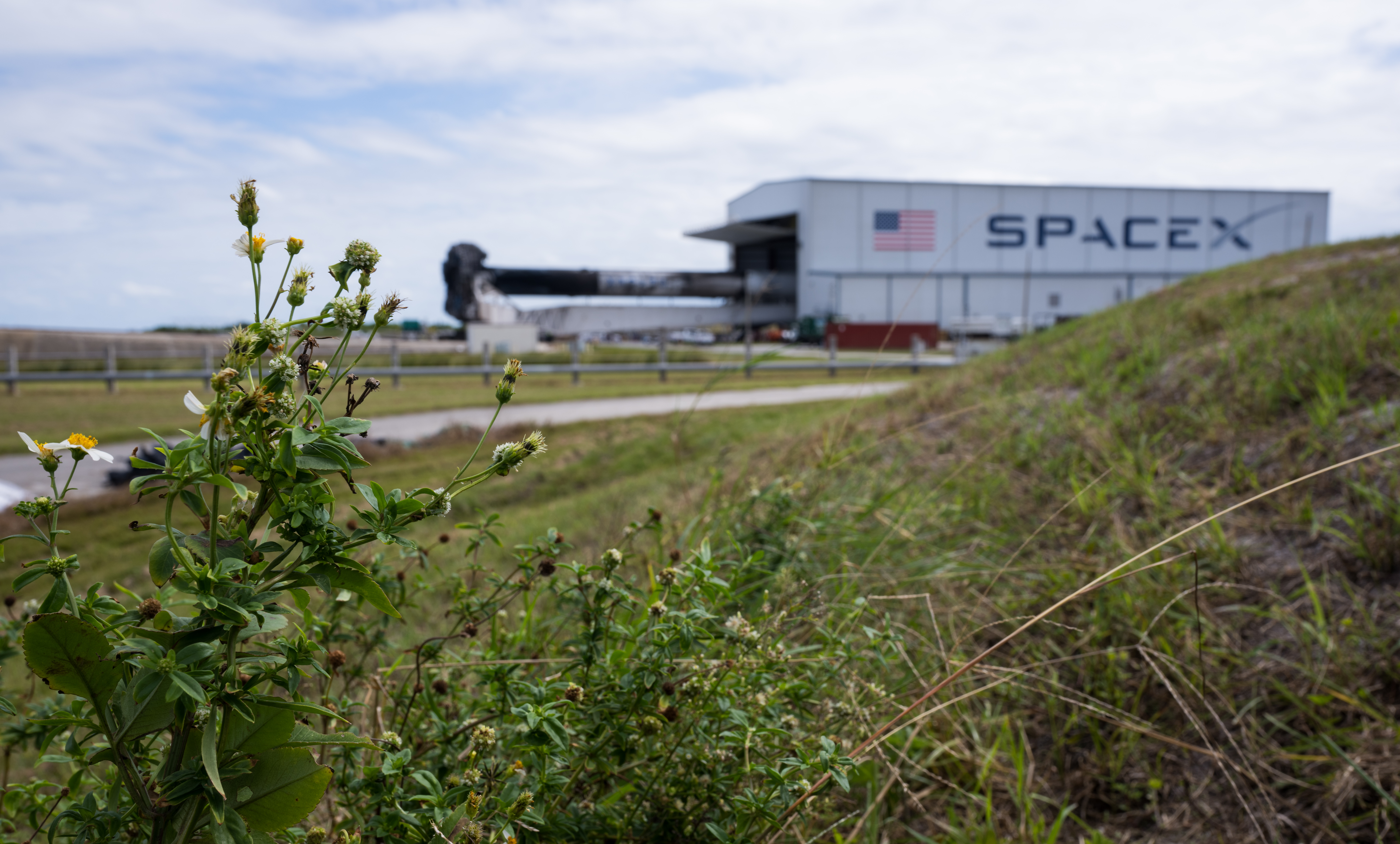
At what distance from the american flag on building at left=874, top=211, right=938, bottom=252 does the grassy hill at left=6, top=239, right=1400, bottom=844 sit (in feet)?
92.1

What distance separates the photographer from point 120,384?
14.9 metres

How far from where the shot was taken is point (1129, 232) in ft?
112

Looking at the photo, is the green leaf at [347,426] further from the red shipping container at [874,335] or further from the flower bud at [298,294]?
the red shipping container at [874,335]

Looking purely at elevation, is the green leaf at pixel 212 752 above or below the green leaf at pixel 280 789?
above

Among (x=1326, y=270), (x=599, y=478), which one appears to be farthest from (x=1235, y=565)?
(x=599, y=478)

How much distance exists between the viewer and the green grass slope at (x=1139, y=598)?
6.27ft

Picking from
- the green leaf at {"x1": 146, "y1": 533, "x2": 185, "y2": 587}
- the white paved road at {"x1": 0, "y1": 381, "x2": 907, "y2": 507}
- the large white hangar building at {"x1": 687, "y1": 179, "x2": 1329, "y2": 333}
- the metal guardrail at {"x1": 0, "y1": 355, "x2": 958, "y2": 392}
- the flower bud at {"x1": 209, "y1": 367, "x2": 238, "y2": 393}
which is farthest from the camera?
the large white hangar building at {"x1": 687, "y1": 179, "x2": 1329, "y2": 333}

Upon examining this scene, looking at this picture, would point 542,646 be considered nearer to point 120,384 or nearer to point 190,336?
point 120,384

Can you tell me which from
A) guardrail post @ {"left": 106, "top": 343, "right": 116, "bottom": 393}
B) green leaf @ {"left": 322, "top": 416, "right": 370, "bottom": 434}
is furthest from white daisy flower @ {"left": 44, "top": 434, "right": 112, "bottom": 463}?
guardrail post @ {"left": 106, "top": 343, "right": 116, "bottom": 393}

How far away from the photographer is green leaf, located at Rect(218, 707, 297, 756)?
89cm

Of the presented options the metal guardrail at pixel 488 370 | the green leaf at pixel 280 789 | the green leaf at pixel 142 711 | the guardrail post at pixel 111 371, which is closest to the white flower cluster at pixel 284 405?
the green leaf at pixel 142 711

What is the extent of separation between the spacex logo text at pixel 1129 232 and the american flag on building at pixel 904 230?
2.45m

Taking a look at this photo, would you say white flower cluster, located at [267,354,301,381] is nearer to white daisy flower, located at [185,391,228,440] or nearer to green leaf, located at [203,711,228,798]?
white daisy flower, located at [185,391,228,440]

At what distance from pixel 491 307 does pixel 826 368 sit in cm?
1542
